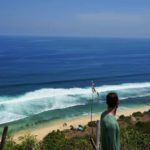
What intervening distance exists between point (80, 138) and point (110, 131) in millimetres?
19861

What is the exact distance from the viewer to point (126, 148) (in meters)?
14.3

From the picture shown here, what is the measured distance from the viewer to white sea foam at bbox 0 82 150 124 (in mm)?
39688

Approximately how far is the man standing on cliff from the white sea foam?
30.1 meters

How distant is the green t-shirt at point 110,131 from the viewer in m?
6.36

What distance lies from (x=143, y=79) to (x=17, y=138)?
42.1 m

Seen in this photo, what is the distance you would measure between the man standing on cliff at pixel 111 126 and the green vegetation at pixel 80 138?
7.66 metres

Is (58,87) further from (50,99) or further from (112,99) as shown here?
(112,99)

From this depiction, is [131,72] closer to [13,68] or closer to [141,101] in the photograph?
[13,68]

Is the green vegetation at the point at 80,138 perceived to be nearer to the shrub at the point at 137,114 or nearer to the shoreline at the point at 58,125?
the shrub at the point at 137,114

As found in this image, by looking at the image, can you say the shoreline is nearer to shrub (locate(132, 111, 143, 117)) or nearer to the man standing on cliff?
shrub (locate(132, 111, 143, 117))

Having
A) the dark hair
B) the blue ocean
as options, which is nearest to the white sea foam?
the blue ocean

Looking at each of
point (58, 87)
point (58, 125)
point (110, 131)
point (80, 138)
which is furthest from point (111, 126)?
point (58, 87)

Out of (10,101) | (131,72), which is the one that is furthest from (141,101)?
(131,72)

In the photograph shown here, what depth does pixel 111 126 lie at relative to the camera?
635 centimetres
